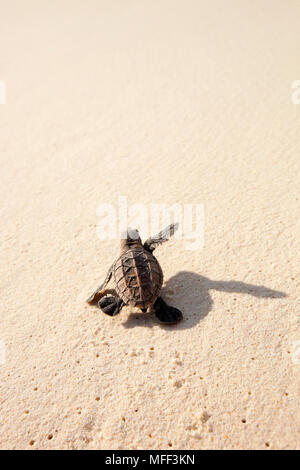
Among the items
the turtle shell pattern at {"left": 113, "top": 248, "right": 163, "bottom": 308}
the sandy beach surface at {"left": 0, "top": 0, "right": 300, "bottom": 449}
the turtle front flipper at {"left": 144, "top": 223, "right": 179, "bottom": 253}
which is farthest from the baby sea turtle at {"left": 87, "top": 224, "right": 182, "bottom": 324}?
the turtle front flipper at {"left": 144, "top": 223, "right": 179, "bottom": 253}

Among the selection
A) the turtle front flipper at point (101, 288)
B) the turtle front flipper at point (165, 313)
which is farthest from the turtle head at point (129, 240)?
the turtle front flipper at point (165, 313)

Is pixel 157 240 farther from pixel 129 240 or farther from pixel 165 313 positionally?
pixel 165 313

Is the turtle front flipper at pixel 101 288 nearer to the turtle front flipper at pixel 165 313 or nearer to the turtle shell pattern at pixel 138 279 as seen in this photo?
the turtle shell pattern at pixel 138 279

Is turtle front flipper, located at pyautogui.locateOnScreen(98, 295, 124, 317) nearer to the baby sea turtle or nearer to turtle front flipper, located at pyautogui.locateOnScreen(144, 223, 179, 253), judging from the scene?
the baby sea turtle

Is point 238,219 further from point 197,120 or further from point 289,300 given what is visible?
point 197,120

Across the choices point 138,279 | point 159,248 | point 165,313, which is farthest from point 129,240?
point 165,313
